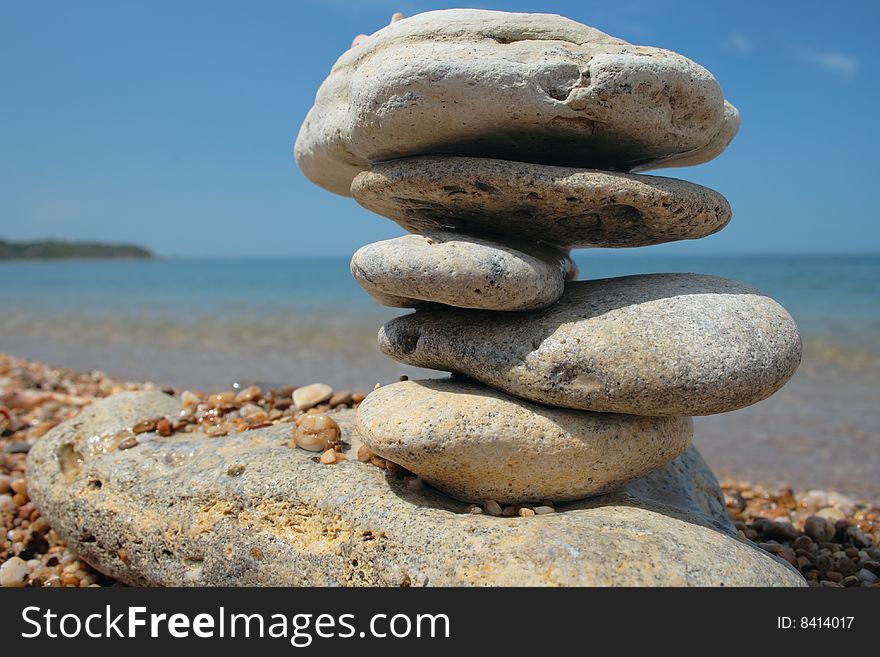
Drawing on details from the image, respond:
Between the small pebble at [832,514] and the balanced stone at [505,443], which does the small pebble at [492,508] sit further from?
the small pebble at [832,514]

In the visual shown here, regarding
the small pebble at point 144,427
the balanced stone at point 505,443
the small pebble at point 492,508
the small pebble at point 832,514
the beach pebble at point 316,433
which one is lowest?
the small pebble at point 832,514

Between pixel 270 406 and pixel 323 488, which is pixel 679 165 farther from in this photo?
pixel 270 406

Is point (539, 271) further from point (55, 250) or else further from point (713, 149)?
point (55, 250)

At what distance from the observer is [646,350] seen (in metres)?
3.27

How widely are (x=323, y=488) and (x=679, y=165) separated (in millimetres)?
2907

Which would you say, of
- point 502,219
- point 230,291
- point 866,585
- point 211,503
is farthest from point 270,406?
point 230,291

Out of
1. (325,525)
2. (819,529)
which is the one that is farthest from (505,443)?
(819,529)

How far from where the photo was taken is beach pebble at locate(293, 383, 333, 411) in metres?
5.26

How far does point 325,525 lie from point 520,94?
7.37 ft

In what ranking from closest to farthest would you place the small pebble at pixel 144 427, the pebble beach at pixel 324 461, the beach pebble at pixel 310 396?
the pebble beach at pixel 324 461 < the small pebble at pixel 144 427 < the beach pebble at pixel 310 396

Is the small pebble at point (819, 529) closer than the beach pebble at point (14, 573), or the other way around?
the beach pebble at point (14, 573)

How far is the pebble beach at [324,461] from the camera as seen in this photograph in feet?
14.1

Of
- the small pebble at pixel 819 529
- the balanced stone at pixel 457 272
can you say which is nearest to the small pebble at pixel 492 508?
the balanced stone at pixel 457 272

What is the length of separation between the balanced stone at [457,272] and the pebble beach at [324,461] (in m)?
1.02
